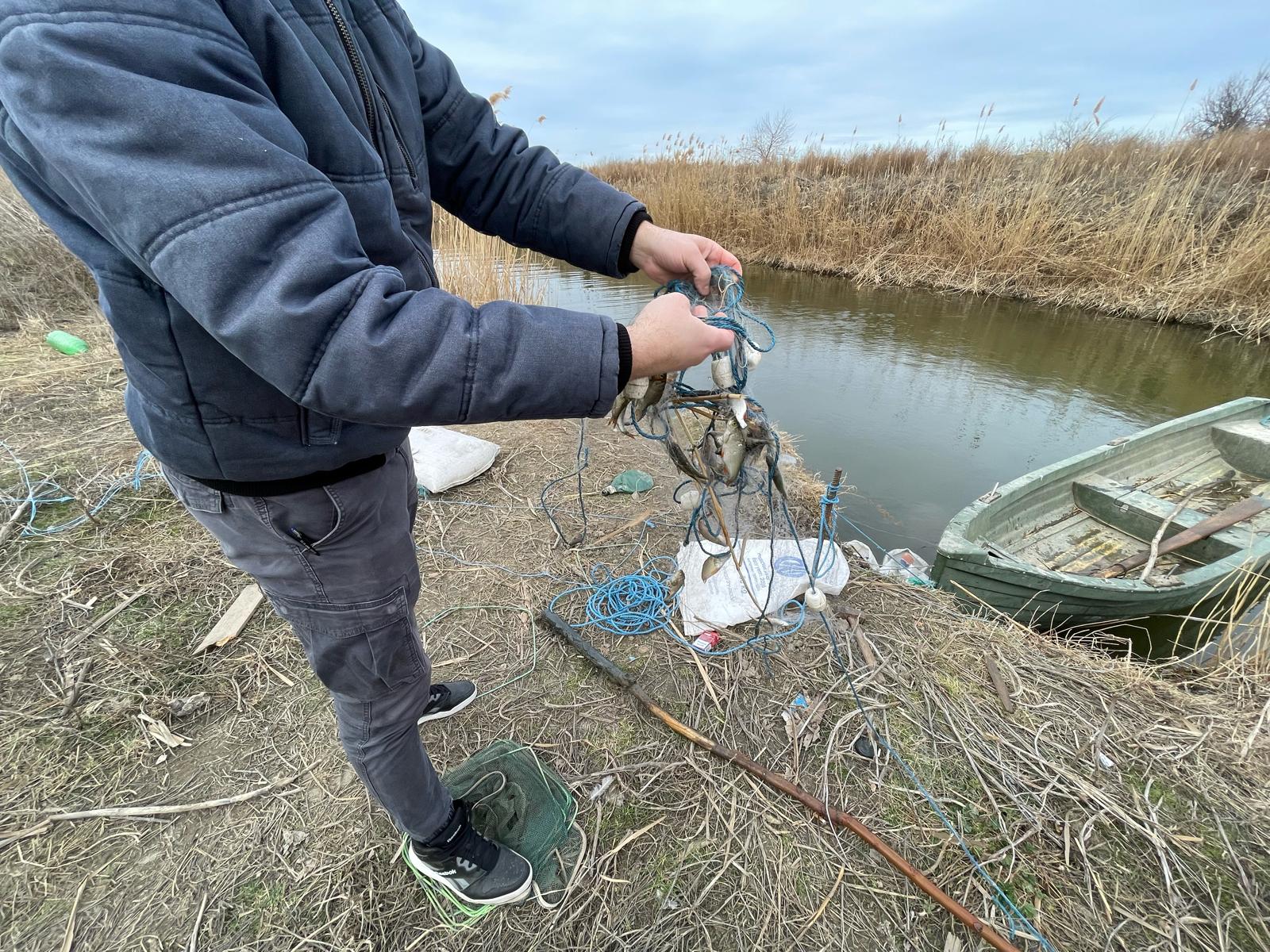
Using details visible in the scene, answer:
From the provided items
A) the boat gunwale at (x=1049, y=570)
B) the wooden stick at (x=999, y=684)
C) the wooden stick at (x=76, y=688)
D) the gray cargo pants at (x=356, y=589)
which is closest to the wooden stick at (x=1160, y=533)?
the boat gunwale at (x=1049, y=570)

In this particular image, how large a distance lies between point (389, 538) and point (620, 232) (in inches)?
32.3

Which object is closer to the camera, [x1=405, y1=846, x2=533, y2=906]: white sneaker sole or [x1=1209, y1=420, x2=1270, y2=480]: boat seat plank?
[x1=405, y1=846, x2=533, y2=906]: white sneaker sole

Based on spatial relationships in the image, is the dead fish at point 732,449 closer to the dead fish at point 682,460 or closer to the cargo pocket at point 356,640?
the dead fish at point 682,460

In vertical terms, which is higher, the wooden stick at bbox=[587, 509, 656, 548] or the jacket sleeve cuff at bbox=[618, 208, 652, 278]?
the jacket sleeve cuff at bbox=[618, 208, 652, 278]

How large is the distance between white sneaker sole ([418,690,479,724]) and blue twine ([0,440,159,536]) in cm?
199

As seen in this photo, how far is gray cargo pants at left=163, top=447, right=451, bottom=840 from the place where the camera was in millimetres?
897

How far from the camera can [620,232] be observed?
124 cm

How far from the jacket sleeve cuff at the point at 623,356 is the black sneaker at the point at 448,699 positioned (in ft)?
4.52

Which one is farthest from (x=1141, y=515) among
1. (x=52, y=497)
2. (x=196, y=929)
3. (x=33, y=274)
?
(x=33, y=274)

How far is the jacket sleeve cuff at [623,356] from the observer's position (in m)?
0.80

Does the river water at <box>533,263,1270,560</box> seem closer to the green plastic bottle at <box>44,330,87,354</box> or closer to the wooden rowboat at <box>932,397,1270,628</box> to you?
the wooden rowboat at <box>932,397,1270,628</box>

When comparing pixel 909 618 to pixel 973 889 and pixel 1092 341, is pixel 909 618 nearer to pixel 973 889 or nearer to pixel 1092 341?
pixel 973 889

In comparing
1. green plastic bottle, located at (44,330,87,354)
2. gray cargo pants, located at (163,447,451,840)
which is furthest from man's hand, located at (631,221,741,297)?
green plastic bottle, located at (44,330,87,354)

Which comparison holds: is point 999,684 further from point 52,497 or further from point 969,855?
point 52,497
